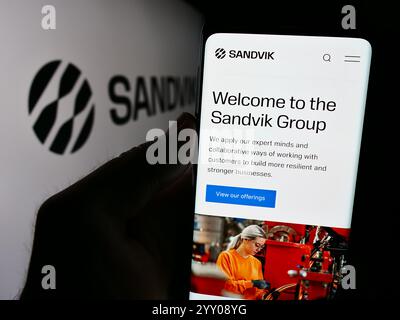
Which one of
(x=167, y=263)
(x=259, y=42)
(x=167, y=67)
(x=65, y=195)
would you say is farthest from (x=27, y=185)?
(x=167, y=67)

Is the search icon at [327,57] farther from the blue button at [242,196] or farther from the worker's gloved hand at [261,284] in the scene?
the worker's gloved hand at [261,284]

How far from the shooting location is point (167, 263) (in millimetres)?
462

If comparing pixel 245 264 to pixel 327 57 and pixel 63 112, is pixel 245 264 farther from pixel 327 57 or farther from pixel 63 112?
pixel 63 112

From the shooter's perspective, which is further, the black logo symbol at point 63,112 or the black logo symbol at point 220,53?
the black logo symbol at point 63,112

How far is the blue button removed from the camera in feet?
1.34

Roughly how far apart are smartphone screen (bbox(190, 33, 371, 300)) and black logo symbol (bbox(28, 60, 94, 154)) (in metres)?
0.24

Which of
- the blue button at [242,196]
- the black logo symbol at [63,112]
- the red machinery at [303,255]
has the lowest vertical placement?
the red machinery at [303,255]

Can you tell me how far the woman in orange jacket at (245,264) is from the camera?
0.41 metres

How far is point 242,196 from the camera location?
16.1 inches

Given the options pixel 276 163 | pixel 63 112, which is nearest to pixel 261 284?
pixel 276 163

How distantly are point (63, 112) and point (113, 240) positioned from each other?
221 millimetres

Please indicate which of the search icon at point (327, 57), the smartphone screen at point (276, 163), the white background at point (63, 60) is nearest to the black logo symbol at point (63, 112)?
the white background at point (63, 60)
